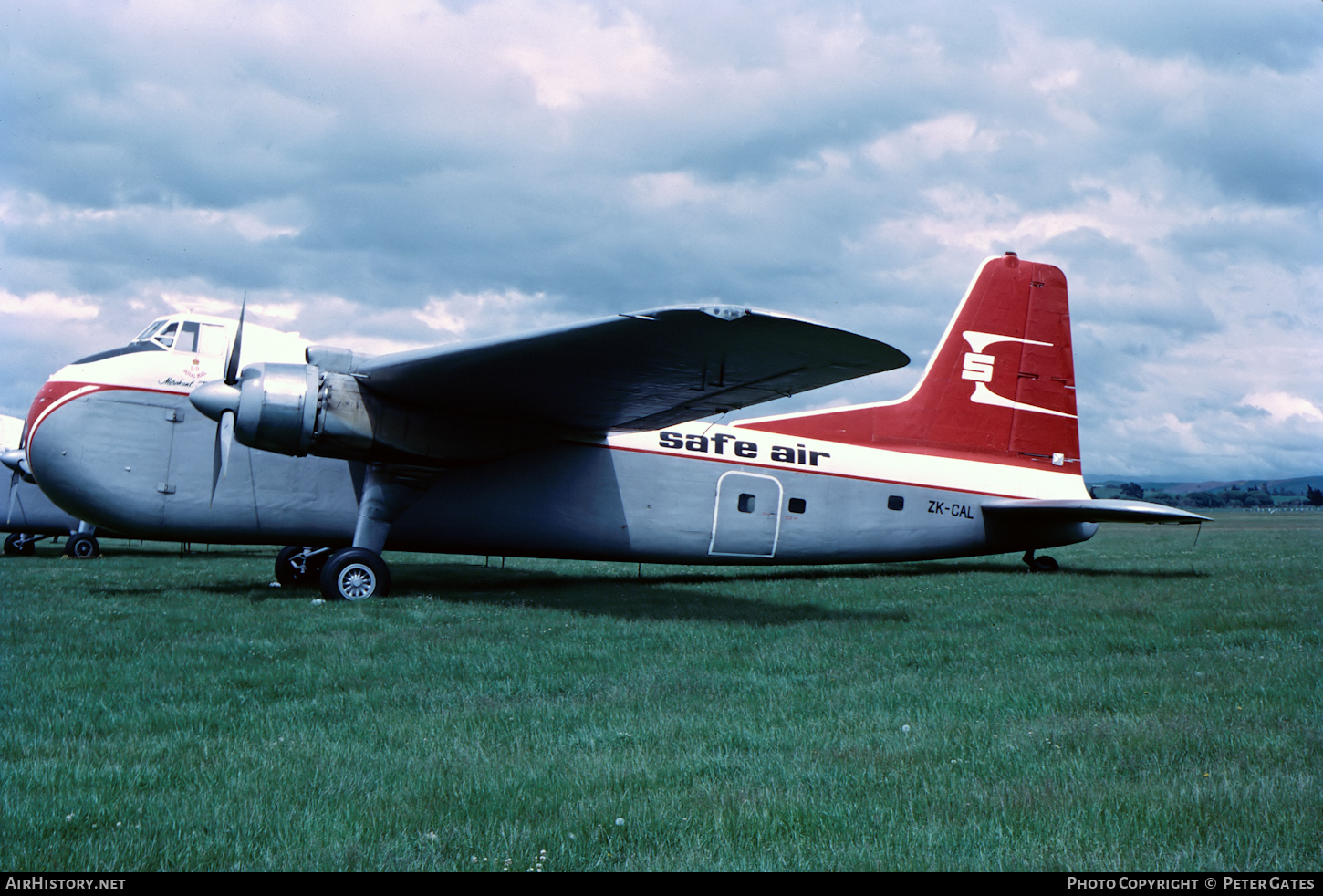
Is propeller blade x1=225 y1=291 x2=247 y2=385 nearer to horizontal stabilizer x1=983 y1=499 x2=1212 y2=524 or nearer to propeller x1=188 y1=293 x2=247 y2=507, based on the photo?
propeller x1=188 y1=293 x2=247 y2=507

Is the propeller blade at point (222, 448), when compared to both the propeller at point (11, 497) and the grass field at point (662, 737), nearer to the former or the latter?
the grass field at point (662, 737)

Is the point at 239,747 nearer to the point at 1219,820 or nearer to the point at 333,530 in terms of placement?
the point at 1219,820

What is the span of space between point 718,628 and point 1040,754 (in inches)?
190

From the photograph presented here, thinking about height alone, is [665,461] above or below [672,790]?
above

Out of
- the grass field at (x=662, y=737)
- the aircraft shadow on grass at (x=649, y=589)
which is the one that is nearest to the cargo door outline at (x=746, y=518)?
the aircraft shadow on grass at (x=649, y=589)

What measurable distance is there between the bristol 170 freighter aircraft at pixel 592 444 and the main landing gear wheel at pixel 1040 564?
0.08 meters

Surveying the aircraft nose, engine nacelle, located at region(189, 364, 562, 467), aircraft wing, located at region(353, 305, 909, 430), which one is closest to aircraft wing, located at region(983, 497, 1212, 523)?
aircraft wing, located at region(353, 305, 909, 430)

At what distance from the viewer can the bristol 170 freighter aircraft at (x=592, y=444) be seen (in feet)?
34.7

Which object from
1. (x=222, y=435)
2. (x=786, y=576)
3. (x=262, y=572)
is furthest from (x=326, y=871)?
(x=262, y=572)

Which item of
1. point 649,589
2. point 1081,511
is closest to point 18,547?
point 649,589

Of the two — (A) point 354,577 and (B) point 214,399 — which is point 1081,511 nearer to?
(A) point 354,577

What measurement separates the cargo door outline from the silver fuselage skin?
0.08ft

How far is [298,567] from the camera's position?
14.1m

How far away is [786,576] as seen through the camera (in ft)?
50.9
